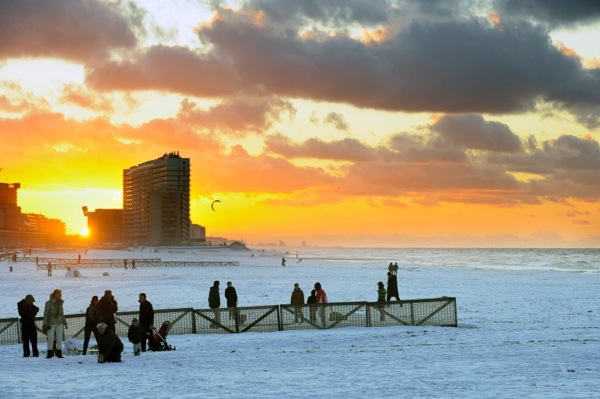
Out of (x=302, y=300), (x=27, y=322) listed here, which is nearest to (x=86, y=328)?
(x=27, y=322)

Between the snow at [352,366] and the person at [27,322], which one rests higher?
the person at [27,322]

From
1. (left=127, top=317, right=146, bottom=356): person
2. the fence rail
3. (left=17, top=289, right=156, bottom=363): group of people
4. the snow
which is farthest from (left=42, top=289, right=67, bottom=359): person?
the fence rail

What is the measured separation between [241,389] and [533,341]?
12.0m

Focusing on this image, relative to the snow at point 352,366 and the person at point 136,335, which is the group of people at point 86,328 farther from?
the snow at point 352,366

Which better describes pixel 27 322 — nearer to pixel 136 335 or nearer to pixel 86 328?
pixel 86 328

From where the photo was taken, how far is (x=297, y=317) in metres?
27.3

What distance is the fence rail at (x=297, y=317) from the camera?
2617 cm

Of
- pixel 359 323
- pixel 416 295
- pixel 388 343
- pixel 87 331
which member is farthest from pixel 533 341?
pixel 416 295

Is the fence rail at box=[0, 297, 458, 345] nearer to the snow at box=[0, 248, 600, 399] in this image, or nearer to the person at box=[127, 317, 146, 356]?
the snow at box=[0, 248, 600, 399]

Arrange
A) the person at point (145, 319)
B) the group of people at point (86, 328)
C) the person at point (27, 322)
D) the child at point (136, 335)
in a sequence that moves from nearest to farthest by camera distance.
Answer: the group of people at point (86, 328) → the person at point (27, 322) → the child at point (136, 335) → the person at point (145, 319)

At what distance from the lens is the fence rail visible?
26172 mm

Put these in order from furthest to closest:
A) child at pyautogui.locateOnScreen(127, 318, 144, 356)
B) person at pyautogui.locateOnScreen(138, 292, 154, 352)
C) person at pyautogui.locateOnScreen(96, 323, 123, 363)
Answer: person at pyautogui.locateOnScreen(138, 292, 154, 352) → child at pyautogui.locateOnScreen(127, 318, 144, 356) → person at pyautogui.locateOnScreen(96, 323, 123, 363)

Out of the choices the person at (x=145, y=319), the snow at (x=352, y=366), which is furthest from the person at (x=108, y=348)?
the person at (x=145, y=319)

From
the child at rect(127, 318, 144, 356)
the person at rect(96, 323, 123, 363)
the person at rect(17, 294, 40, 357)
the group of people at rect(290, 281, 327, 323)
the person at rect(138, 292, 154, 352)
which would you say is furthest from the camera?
the group of people at rect(290, 281, 327, 323)
